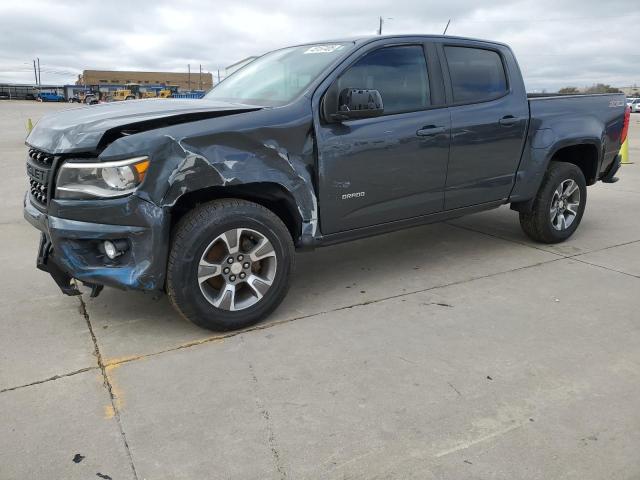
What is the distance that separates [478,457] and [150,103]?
3.08m

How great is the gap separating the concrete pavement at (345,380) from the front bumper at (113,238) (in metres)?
0.45

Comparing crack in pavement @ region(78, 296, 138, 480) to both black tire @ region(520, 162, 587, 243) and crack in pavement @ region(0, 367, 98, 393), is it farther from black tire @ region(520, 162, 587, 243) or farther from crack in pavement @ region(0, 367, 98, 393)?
black tire @ region(520, 162, 587, 243)

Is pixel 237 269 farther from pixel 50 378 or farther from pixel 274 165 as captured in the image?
pixel 50 378

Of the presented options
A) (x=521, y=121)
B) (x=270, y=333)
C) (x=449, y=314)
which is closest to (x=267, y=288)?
(x=270, y=333)

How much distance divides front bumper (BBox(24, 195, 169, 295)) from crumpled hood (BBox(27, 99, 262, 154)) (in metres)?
0.35

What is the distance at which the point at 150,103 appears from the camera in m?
3.90

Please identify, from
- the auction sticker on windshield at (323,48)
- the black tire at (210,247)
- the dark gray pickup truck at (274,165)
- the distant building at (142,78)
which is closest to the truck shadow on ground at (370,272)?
the black tire at (210,247)

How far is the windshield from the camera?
3.91 meters

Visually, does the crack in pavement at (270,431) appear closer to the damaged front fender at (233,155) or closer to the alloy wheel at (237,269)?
the alloy wheel at (237,269)

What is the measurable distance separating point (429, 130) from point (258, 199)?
145 cm

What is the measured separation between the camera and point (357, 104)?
142 inches

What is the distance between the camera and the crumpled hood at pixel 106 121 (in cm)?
315

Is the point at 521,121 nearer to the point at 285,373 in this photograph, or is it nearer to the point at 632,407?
the point at 632,407

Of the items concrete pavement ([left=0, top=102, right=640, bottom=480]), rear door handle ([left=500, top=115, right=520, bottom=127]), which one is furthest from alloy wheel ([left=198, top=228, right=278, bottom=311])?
rear door handle ([left=500, top=115, right=520, bottom=127])
